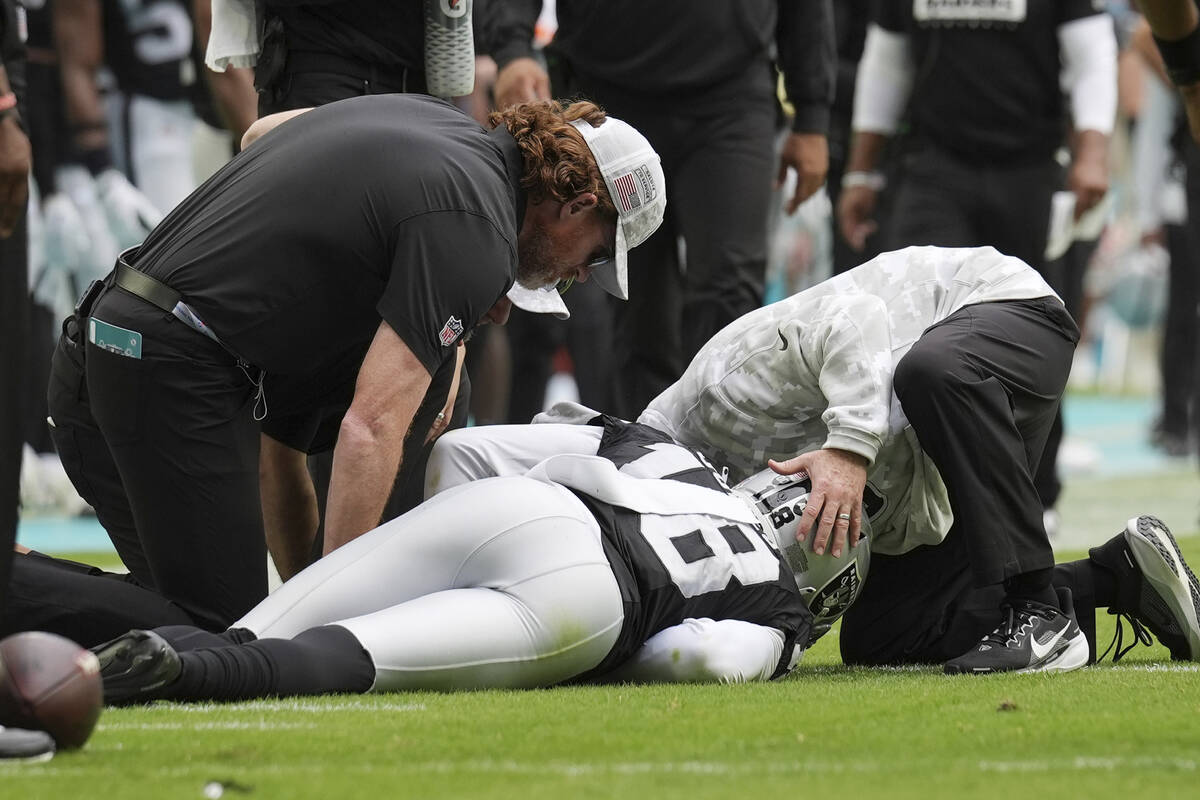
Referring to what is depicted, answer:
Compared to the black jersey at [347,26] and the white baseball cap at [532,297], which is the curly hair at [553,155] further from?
the black jersey at [347,26]

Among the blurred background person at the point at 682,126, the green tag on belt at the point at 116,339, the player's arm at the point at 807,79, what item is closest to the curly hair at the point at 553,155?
the green tag on belt at the point at 116,339

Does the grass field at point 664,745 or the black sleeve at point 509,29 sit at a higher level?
the black sleeve at point 509,29

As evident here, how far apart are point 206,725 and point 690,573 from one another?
37.9 inches

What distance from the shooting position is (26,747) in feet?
7.69

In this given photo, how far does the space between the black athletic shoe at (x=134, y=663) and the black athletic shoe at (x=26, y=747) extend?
1.08ft

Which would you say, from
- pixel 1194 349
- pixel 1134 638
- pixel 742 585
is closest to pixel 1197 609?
pixel 1134 638

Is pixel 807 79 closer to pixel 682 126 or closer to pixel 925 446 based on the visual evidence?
pixel 682 126

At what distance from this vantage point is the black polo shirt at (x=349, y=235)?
319 centimetres

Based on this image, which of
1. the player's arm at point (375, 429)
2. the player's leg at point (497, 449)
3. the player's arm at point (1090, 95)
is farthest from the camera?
the player's arm at point (1090, 95)

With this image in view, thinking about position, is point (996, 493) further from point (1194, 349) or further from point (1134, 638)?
point (1194, 349)

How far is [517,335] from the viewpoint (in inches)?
301

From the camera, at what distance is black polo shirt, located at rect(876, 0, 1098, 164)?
5.88 m

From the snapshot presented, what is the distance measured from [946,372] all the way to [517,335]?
14.4 feet

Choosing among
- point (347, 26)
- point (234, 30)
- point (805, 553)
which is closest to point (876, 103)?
point (347, 26)
